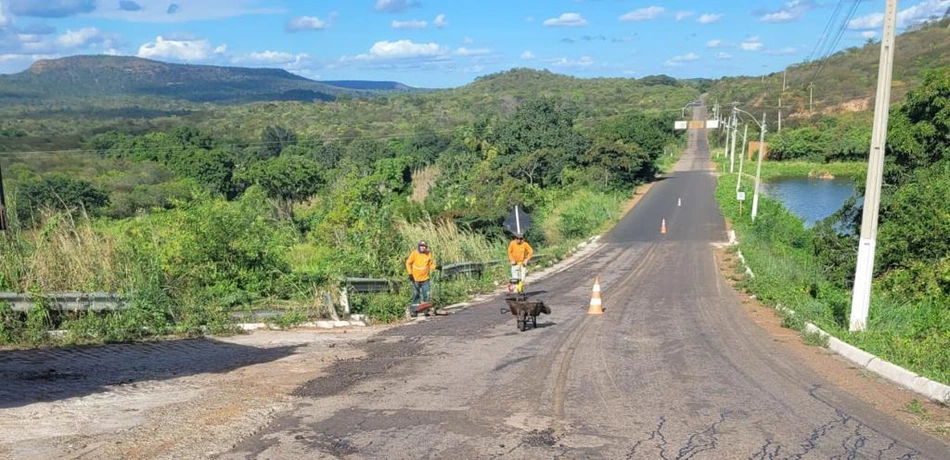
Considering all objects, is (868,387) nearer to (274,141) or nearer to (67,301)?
(67,301)

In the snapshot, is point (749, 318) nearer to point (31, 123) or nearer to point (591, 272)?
point (591, 272)

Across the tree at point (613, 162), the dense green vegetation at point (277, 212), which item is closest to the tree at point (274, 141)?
the dense green vegetation at point (277, 212)

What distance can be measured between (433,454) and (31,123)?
122 metres

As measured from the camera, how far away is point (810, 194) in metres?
71.8

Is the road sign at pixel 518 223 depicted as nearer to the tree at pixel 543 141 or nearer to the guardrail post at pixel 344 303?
the guardrail post at pixel 344 303

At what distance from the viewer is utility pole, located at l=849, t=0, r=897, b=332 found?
40.1 feet

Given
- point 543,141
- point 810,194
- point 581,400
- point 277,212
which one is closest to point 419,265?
point 581,400

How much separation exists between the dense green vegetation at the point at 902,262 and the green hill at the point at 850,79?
84287 mm

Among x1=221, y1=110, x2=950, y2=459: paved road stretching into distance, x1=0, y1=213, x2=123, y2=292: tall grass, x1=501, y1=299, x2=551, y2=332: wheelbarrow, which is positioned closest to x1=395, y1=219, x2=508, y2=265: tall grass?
x1=501, y1=299, x2=551, y2=332: wheelbarrow

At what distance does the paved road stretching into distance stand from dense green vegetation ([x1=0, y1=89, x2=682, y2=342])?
3.31 m

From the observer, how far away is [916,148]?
2580cm

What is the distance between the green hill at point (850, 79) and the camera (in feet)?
392

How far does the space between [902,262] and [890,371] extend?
13820 mm

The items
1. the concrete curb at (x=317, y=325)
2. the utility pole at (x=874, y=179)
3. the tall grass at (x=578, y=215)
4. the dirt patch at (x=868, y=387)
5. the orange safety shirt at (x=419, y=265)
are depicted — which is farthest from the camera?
the tall grass at (x=578, y=215)
